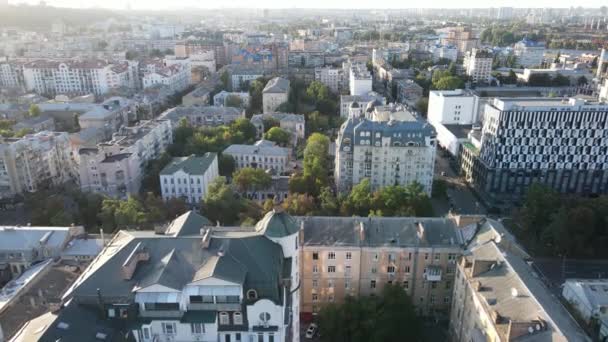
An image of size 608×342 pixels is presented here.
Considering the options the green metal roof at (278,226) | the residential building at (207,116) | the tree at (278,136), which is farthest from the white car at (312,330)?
the residential building at (207,116)

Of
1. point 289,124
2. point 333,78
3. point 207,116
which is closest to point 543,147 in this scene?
point 289,124

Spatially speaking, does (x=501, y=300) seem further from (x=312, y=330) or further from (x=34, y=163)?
(x=34, y=163)

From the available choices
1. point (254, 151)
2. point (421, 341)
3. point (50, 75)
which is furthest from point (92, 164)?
point (50, 75)

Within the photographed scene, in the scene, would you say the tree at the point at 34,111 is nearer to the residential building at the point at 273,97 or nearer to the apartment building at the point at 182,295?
the residential building at the point at 273,97

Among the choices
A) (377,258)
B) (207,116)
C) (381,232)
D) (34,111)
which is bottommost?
(207,116)

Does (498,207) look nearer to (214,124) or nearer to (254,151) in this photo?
(254,151)

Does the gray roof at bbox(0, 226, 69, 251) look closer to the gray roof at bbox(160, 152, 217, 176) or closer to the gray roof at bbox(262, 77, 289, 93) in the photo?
the gray roof at bbox(160, 152, 217, 176)
